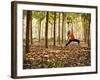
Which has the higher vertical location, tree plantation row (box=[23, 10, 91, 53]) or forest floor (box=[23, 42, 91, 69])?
tree plantation row (box=[23, 10, 91, 53])

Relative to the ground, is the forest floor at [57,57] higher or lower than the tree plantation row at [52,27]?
lower

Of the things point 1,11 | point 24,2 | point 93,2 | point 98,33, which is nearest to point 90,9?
point 93,2

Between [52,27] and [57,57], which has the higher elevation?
[52,27]

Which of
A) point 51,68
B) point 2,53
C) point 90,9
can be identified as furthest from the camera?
point 90,9

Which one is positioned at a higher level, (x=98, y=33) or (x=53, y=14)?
(x=53, y=14)

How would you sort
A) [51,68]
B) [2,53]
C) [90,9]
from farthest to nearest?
[90,9] < [51,68] < [2,53]

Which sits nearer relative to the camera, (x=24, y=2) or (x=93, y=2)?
(x=24, y=2)

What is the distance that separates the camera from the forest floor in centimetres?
227

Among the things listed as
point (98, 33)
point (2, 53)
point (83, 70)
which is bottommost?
point (83, 70)

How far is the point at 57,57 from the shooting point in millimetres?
2379

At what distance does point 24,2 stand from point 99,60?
3.11ft

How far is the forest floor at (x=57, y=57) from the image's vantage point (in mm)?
2273

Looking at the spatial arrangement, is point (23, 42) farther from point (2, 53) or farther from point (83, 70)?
point (83, 70)

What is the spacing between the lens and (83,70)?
2.49m
